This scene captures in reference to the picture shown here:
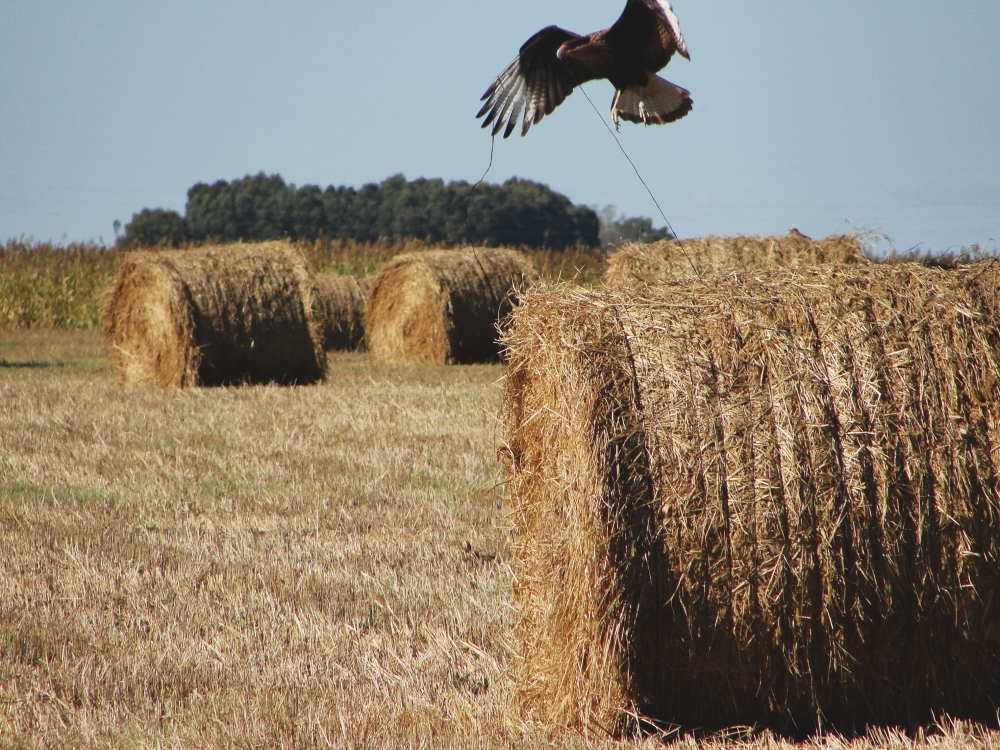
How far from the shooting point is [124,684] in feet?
11.7

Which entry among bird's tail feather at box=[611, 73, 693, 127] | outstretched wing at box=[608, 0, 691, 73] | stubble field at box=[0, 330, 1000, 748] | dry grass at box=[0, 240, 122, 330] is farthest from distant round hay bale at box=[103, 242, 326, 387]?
dry grass at box=[0, 240, 122, 330]

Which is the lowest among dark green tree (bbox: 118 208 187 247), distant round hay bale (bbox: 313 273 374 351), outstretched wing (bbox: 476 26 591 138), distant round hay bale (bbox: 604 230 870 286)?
distant round hay bale (bbox: 313 273 374 351)

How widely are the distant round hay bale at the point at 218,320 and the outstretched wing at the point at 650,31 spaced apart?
761 cm

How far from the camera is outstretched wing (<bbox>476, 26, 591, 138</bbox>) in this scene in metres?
5.36

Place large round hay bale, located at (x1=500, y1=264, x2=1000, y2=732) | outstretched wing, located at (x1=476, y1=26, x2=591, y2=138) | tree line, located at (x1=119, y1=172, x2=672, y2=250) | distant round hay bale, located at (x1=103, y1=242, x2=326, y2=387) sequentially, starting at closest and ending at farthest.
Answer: large round hay bale, located at (x1=500, y1=264, x2=1000, y2=732) → outstretched wing, located at (x1=476, y1=26, x2=591, y2=138) → distant round hay bale, located at (x1=103, y1=242, x2=326, y2=387) → tree line, located at (x1=119, y1=172, x2=672, y2=250)

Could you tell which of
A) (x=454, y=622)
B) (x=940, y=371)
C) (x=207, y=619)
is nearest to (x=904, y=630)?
(x=940, y=371)

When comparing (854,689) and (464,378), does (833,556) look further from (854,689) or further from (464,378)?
(464,378)

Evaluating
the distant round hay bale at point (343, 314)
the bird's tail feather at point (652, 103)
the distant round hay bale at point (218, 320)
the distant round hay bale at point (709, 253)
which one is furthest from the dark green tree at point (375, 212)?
the bird's tail feather at point (652, 103)

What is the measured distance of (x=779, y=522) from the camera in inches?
125

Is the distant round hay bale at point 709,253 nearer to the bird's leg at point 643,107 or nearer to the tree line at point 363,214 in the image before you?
the bird's leg at point 643,107

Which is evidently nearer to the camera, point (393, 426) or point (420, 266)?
point (393, 426)

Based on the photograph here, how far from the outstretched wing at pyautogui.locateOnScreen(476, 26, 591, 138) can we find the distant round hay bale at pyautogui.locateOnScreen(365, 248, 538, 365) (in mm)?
10113

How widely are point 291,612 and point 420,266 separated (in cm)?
1217

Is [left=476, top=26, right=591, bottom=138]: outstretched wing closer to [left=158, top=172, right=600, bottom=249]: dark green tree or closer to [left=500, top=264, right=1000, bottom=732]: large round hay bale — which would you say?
[left=500, top=264, right=1000, bottom=732]: large round hay bale
